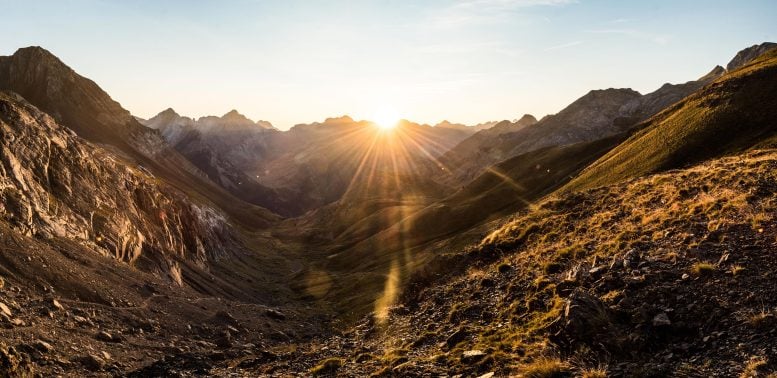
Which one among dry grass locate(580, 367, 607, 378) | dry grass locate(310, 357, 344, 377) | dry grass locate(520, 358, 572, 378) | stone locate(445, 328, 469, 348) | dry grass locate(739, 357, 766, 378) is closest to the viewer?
dry grass locate(739, 357, 766, 378)

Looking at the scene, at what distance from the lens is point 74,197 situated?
59531mm

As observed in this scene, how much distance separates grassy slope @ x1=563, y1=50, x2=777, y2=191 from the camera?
2948 inches

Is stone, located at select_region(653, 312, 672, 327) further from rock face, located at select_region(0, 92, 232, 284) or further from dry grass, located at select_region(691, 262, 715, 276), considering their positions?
rock face, located at select_region(0, 92, 232, 284)

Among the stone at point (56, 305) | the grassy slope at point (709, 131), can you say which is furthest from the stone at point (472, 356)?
the grassy slope at point (709, 131)

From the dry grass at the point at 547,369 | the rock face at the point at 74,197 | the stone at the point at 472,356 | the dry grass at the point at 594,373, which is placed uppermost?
the rock face at the point at 74,197

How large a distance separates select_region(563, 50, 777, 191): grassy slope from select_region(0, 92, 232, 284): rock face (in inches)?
2892

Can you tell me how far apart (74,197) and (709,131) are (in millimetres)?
97084

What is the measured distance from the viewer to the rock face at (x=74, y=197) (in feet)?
160

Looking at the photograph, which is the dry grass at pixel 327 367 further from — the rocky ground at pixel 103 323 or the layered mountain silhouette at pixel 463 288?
the rocky ground at pixel 103 323

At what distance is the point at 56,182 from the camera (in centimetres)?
5800

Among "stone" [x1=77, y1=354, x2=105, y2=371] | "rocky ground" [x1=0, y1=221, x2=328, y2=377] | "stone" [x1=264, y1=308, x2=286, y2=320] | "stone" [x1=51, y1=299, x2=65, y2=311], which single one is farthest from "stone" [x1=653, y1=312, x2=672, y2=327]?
"stone" [x1=264, y1=308, x2=286, y2=320]

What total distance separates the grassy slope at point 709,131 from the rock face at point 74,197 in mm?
73459

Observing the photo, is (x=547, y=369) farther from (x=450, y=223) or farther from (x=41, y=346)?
(x=450, y=223)

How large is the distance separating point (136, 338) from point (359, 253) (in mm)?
104193
